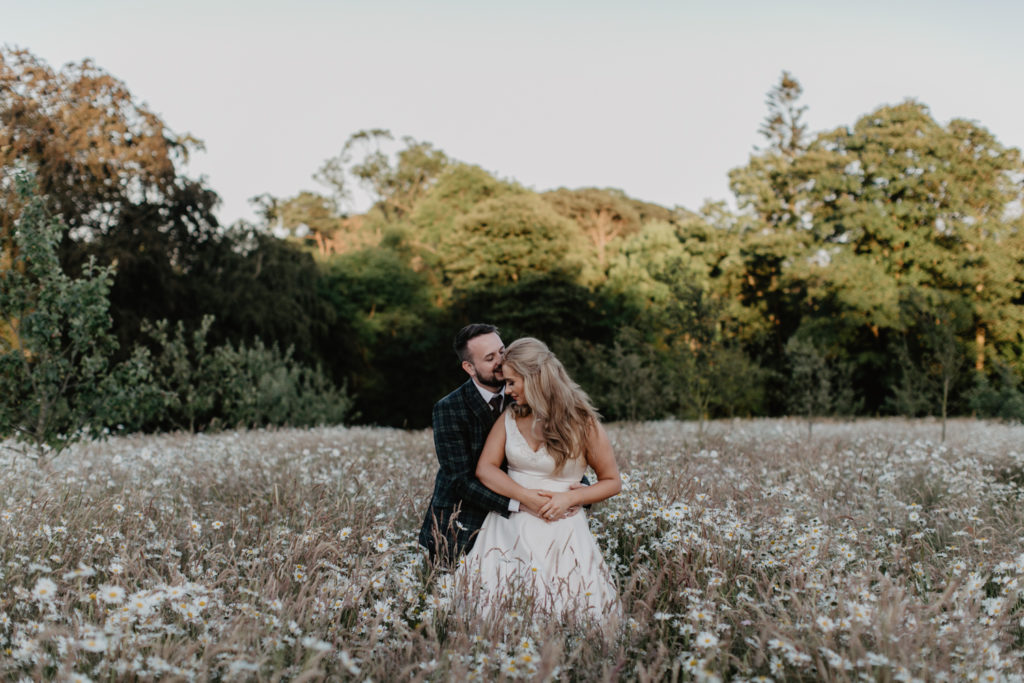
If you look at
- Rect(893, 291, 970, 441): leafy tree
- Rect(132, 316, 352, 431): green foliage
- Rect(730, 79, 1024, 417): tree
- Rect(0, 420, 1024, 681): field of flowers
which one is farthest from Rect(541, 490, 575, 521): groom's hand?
Rect(730, 79, 1024, 417): tree

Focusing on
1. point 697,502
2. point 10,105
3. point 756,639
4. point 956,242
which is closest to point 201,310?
point 10,105

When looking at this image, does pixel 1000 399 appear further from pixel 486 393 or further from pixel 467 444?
pixel 467 444

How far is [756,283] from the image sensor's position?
3519cm

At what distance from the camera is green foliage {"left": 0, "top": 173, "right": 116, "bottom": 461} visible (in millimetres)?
8172

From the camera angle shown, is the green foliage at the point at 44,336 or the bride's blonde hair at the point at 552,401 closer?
the bride's blonde hair at the point at 552,401

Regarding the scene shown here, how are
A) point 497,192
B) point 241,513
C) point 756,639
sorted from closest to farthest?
point 756,639
point 241,513
point 497,192

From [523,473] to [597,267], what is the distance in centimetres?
3278

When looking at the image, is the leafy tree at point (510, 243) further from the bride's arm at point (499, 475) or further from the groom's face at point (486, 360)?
the bride's arm at point (499, 475)

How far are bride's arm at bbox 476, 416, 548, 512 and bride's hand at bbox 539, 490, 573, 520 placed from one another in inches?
1.5

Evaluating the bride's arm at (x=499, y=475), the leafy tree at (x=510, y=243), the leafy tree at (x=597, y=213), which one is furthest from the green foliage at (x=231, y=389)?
the leafy tree at (x=597, y=213)

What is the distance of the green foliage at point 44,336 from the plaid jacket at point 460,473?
5.50 metres

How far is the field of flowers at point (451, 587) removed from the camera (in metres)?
2.61

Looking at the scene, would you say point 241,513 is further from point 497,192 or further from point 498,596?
point 497,192

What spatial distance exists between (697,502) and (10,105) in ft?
88.3
